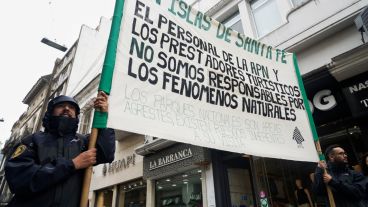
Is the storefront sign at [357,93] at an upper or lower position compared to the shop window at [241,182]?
upper

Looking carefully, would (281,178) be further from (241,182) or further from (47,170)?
(47,170)

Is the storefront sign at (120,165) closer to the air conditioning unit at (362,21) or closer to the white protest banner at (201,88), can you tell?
the white protest banner at (201,88)

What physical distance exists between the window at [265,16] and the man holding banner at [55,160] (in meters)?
6.66

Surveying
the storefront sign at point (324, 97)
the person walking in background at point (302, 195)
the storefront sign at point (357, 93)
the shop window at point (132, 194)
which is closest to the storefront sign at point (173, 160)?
the shop window at point (132, 194)

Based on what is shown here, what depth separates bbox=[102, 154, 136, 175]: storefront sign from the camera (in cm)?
1024

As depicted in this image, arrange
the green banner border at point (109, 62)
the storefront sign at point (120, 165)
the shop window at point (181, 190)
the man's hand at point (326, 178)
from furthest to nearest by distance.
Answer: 1. the storefront sign at point (120, 165)
2. the shop window at point (181, 190)
3. the man's hand at point (326, 178)
4. the green banner border at point (109, 62)

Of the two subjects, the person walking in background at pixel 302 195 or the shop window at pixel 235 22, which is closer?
the person walking in background at pixel 302 195

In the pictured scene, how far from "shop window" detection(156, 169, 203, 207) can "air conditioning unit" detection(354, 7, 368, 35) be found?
537 centimetres

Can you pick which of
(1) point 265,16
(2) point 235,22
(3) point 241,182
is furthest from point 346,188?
(2) point 235,22

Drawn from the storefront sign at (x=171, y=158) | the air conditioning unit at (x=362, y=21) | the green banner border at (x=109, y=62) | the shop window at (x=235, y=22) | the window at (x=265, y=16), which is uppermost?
the shop window at (x=235, y=22)

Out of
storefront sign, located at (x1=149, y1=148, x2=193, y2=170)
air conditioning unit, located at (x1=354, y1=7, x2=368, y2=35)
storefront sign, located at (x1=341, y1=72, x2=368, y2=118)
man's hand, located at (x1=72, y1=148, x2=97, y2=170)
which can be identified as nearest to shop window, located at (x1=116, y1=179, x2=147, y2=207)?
storefront sign, located at (x1=149, y1=148, x2=193, y2=170)

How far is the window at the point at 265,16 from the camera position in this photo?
743cm

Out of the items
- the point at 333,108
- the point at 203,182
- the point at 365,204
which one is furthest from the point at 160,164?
the point at 365,204

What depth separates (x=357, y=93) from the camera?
15.9ft
